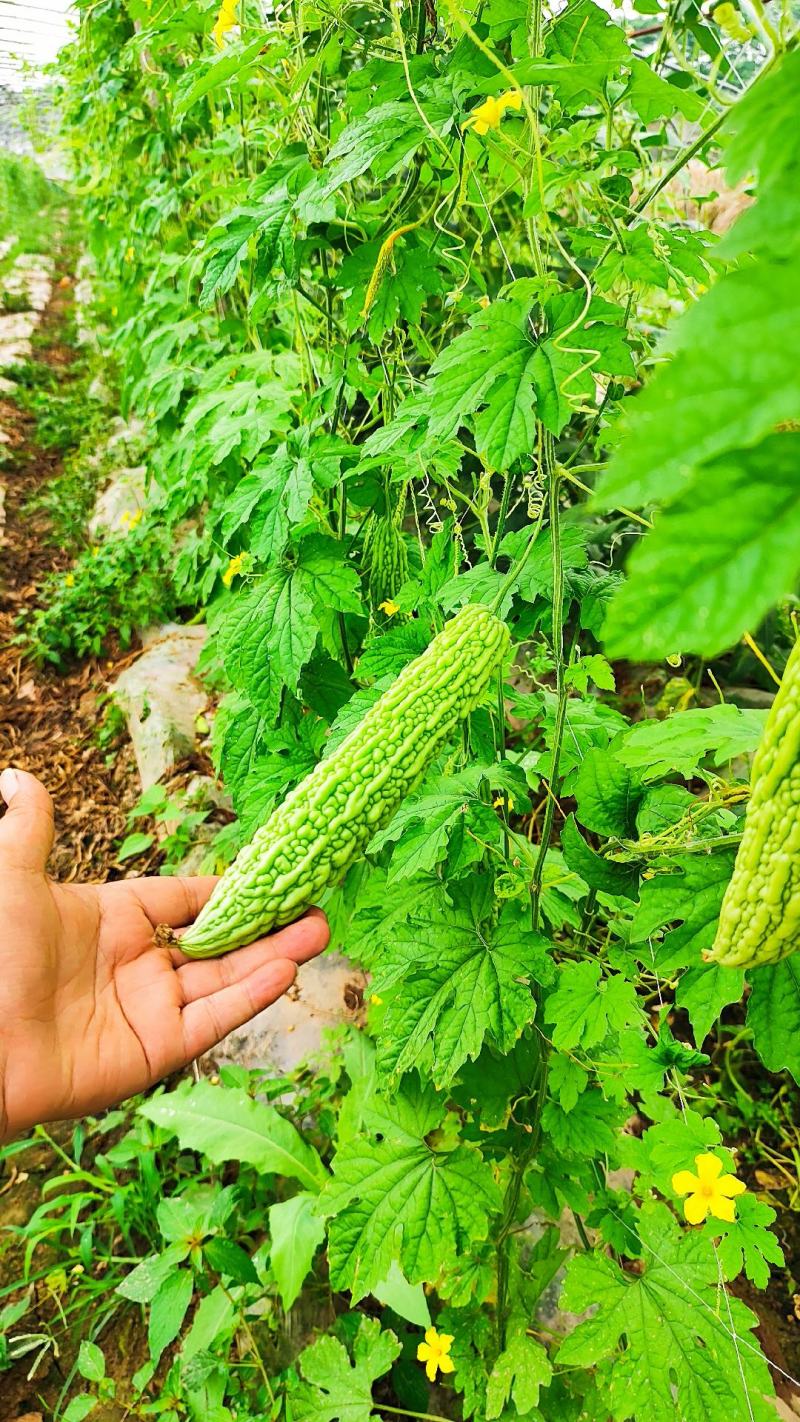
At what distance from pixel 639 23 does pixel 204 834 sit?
3818 millimetres

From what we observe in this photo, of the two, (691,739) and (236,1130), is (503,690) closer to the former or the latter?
(691,739)

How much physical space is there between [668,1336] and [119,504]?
5097 millimetres

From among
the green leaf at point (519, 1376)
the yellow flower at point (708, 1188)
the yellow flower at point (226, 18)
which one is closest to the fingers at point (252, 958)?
the yellow flower at point (708, 1188)

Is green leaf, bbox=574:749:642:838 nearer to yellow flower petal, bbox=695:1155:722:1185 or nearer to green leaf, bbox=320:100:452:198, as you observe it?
yellow flower petal, bbox=695:1155:722:1185

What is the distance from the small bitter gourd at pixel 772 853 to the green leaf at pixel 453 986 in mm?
503

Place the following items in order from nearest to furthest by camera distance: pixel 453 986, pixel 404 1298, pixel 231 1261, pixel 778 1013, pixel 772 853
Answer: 1. pixel 772 853
2. pixel 778 1013
3. pixel 453 986
4. pixel 404 1298
5. pixel 231 1261

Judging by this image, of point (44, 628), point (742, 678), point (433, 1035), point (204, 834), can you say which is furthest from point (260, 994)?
point (44, 628)

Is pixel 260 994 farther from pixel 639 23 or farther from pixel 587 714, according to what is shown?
pixel 639 23

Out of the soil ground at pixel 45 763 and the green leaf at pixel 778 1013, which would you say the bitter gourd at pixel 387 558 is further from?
the soil ground at pixel 45 763

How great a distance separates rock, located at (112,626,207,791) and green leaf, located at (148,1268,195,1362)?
2.05m

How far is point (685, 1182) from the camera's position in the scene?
1149mm

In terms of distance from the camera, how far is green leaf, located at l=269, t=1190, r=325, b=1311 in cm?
179

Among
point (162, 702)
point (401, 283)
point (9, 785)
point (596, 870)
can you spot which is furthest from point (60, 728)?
point (596, 870)

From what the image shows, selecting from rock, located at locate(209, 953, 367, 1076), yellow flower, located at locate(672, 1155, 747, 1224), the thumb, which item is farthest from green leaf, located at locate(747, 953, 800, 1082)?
rock, located at locate(209, 953, 367, 1076)
